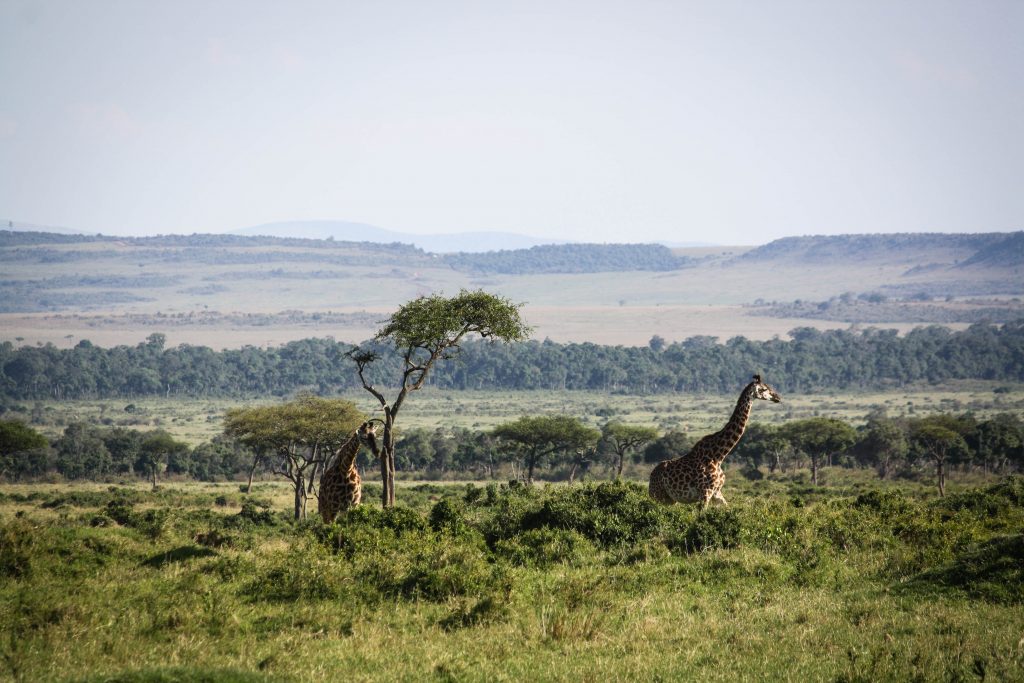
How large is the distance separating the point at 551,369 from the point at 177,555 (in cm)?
14732

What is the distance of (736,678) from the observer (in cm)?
1088

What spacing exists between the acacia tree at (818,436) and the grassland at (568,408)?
34.5m

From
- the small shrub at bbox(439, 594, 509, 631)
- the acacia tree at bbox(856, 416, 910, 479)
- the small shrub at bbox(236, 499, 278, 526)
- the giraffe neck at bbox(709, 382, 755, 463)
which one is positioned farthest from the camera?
the acacia tree at bbox(856, 416, 910, 479)

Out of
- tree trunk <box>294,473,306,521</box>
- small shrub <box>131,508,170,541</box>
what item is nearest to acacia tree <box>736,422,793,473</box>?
tree trunk <box>294,473,306,521</box>

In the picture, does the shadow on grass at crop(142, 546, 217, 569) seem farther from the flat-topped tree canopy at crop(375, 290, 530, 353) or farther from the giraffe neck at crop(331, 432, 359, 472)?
the flat-topped tree canopy at crop(375, 290, 530, 353)

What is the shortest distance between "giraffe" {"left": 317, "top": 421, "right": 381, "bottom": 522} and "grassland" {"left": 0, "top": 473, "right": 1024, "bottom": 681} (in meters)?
1.36

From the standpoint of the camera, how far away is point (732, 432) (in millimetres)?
22625

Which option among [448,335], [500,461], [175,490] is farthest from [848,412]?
[448,335]

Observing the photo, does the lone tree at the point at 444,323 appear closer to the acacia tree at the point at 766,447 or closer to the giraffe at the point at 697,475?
the giraffe at the point at 697,475

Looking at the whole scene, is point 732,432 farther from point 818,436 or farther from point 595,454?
point 595,454

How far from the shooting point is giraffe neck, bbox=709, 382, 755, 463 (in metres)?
22.0

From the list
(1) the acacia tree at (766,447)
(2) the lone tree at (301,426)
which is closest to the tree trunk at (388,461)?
(2) the lone tree at (301,426)

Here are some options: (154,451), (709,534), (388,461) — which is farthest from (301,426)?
(709,534)

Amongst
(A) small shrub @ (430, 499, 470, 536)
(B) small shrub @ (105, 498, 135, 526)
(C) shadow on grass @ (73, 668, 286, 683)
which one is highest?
(C) shadow on grass @ (73, 668, 286, 683)
